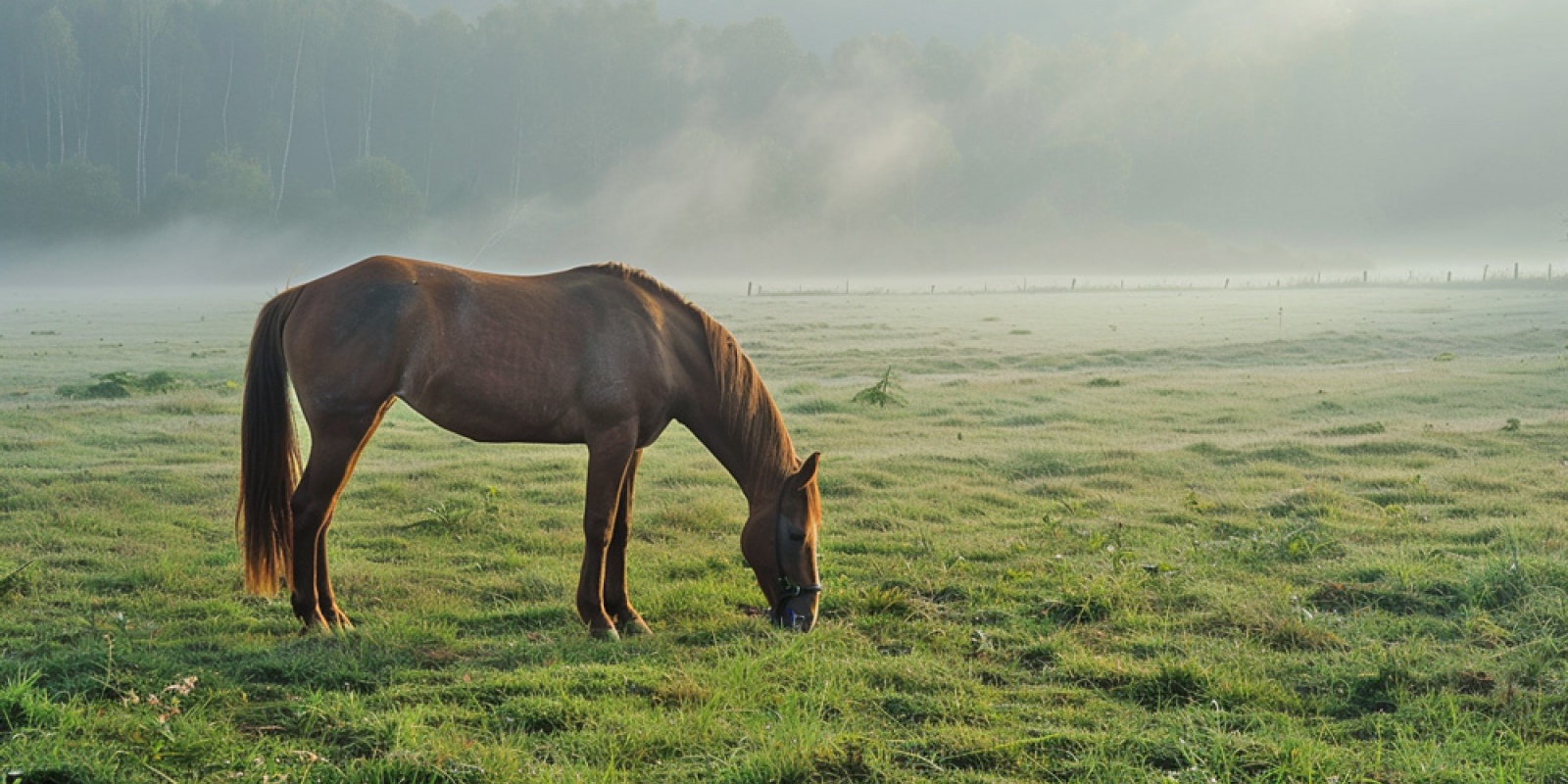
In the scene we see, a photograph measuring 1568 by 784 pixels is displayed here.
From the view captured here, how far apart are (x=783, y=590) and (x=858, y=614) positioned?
576mm

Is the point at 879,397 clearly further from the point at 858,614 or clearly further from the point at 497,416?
the point at 497,416

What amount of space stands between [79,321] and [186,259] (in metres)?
30.5

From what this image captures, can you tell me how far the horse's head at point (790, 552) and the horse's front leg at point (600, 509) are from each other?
0.84 meters

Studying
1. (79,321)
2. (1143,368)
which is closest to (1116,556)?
(1143,368)

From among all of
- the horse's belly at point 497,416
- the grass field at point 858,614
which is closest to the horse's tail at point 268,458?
the grass field at point 858,614

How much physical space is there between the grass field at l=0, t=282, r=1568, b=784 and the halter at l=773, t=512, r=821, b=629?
10.5 inches

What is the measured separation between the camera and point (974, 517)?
29.7 ft

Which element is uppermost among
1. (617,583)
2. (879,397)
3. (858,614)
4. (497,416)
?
(497,416)

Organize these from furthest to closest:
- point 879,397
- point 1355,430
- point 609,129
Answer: point 609,129
point 879,397
point 1355,430

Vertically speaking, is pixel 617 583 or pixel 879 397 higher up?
pixel 879 397

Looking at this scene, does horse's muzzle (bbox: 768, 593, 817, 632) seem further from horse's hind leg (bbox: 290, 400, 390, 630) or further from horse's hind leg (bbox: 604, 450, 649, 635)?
horse's hind leg (bbox: 290, 400, 390, 630)

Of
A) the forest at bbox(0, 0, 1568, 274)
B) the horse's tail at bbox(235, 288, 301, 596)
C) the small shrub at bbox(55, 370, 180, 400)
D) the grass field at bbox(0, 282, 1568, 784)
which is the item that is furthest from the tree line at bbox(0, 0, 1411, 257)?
the horse's tail at bbox(235, 288, 301, 596)

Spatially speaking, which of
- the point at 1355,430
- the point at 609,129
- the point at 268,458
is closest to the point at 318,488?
the point at 268,458

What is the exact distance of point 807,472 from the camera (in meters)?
5.66
